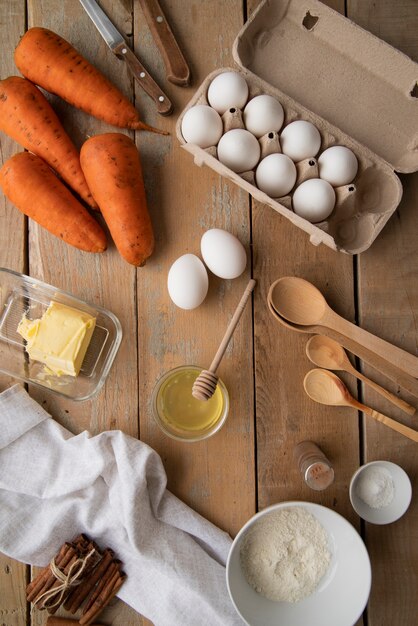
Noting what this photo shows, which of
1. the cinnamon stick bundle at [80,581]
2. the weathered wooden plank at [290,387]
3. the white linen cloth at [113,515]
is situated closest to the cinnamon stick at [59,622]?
the cinnamon stick bundle at [80,581]

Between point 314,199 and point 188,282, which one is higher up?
point 314,199

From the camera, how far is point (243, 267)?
1004 millimetres

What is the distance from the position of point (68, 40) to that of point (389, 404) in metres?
0.94

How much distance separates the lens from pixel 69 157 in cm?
103

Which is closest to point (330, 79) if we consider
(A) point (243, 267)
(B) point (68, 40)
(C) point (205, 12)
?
(C) point (205, 12)

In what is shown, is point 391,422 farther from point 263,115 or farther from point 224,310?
point 263,115

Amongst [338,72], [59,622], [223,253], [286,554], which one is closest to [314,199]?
[223,253]

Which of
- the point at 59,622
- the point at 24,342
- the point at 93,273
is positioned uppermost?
the point at 93,273

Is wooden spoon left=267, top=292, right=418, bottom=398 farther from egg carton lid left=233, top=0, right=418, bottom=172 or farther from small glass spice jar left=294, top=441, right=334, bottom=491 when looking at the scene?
egg carton lid left=233, top=0, right=418, bottom=172

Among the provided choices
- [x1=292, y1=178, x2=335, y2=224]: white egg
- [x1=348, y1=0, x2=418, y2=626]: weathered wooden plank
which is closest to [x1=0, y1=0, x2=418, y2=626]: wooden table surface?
[x1=348, y1=0, x2=418, y2=626]: weathered wooden plank

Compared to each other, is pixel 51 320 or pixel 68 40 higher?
pixel 68 40

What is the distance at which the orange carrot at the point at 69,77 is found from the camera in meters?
1.01

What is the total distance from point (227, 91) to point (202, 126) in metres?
0.08

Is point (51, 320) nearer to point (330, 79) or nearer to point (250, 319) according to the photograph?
point (250, 319)
